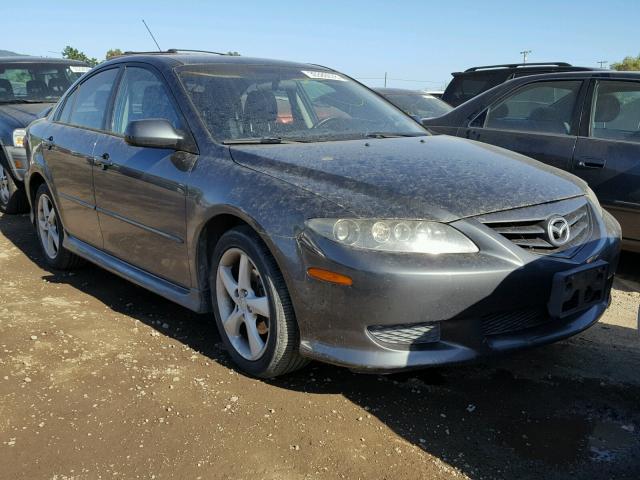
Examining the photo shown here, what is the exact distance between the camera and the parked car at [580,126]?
4707 mm

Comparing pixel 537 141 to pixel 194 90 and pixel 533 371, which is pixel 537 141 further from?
pixel 194 90

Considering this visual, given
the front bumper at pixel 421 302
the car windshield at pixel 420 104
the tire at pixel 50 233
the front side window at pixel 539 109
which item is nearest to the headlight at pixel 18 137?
the tire at pixel 50 233

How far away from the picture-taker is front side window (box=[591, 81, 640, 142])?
490cm

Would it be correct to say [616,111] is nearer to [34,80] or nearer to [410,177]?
[410,177]

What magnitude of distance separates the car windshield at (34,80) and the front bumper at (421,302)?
21.5ft

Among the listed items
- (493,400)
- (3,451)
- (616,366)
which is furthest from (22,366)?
(616,366)

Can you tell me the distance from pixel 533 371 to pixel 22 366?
2.69m

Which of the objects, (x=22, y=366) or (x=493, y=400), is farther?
(x=22, y=366)

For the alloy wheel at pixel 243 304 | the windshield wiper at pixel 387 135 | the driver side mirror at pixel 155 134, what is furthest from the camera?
the windshield wiper at pixel 387 135

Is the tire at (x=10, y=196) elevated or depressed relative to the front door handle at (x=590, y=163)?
depressed

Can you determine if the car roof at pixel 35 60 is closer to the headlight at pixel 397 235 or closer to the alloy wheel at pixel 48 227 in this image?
the alloy wheel at pixel 48 227

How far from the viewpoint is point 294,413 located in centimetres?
295

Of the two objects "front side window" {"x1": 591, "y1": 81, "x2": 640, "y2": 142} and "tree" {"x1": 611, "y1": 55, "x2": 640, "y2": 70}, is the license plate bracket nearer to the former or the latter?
"front side window" {"x1": 591, "y1": 81, "x2": 640, "y2": 142}

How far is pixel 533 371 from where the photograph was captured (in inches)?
133
